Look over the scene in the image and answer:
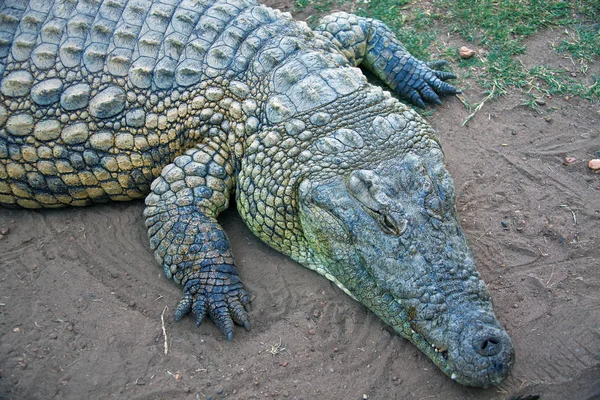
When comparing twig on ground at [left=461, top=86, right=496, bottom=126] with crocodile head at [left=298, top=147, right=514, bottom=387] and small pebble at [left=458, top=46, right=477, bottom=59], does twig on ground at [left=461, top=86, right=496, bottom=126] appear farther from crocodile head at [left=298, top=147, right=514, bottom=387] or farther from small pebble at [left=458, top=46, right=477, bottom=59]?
crocodile head at [left=298, top=147, right=514, bottom=387]

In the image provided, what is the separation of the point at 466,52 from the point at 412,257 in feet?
9.65

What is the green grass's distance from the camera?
5.14 m

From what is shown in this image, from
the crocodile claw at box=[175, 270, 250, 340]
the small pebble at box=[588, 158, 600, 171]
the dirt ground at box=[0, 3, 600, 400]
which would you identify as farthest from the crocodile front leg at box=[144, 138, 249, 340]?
the small pebble at box=[588, 158, 600, 171]

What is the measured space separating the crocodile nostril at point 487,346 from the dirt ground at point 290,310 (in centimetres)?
35

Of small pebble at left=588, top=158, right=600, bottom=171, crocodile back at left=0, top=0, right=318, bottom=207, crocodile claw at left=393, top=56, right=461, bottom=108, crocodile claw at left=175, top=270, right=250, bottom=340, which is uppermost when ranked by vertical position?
small pebble at left=588, top=158, right=600, bottom=171

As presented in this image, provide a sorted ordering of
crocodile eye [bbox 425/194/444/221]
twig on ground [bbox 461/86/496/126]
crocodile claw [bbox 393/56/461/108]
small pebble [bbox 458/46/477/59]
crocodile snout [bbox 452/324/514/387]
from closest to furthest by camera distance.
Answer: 1. crocodile snout [bbox 452/324/514/387]
2. crocodile eye [bbox 425/194/444/221]
3. twig on ground [bbox 461/86/496/126]
4. crocodile claw [bbox 393/56/461/108]
5. small pebble [bbox 458/46/477/59]

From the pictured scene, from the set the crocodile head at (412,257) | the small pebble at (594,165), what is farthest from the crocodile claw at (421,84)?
the crocodile head at (412,257)

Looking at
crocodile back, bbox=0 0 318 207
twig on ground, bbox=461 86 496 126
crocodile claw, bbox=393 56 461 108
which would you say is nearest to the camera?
crocodile back, bbox=0 0 318 207

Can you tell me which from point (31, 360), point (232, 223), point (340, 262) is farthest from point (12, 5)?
point (340, 262)

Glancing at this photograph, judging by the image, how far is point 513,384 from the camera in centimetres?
325

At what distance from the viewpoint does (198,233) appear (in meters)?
3.82

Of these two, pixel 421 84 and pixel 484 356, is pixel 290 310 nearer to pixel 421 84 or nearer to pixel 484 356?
pixel 484 356

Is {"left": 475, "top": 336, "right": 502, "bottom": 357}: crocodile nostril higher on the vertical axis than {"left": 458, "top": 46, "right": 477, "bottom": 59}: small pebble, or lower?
lower

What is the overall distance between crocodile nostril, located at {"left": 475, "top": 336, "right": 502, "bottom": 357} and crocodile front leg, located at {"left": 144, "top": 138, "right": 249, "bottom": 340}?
4.81ft
